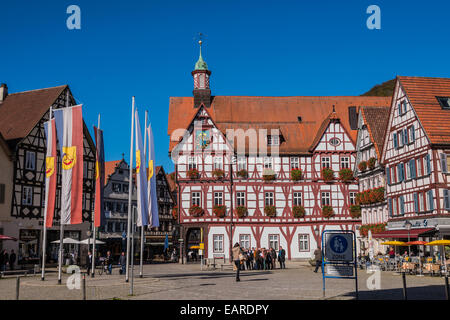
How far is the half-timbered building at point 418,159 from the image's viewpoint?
106 ft

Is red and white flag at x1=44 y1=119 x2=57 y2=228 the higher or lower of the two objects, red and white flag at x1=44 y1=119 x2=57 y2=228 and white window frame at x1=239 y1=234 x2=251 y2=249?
the higher

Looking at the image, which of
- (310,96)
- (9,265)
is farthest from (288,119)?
(9,265)

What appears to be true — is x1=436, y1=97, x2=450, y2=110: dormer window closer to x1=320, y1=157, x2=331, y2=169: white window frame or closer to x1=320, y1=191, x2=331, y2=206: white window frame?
x1=320, y1=157, x2=331, y2=169: white window frame

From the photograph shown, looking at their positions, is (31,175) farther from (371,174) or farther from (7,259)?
(371,174)

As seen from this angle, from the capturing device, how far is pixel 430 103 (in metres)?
35.1

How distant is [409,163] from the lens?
118 feet

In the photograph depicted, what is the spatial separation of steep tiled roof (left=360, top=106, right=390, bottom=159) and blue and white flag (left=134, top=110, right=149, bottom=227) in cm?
2391

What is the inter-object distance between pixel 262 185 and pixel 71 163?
1079 inches

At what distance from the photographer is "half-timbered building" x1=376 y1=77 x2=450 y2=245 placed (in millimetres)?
32406

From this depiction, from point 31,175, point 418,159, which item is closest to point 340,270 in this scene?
point 418,159

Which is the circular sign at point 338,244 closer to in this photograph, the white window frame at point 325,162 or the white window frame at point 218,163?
the white window frame at point 218,163

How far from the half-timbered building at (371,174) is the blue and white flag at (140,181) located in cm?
2284

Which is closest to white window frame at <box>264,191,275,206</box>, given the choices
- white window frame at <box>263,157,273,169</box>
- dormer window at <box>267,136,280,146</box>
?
white window frame at <box>263,157,273,169</box>
